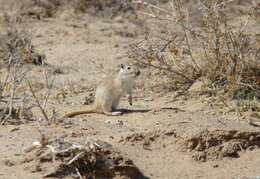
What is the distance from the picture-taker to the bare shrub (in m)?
8.26

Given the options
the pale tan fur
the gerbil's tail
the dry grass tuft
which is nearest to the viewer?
the gerbil's tail

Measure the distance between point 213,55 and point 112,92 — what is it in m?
1.29

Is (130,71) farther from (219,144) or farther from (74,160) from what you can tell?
(74,160)

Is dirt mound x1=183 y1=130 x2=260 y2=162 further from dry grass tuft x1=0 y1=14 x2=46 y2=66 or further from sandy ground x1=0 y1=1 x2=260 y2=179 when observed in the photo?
dry grass tuft x1=0 y1=14 x2=46 y2=66

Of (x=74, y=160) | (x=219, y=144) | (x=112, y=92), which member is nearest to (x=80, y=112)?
(x=112, y=92)

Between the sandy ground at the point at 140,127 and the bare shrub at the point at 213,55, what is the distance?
32 cm

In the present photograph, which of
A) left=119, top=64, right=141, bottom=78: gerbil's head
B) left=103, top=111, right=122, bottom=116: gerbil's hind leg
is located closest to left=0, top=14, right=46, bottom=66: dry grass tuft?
left=119, top=64, right=141, bottom=78: gerbil's head

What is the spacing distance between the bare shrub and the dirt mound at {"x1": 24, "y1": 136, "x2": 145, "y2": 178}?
264 centimetres

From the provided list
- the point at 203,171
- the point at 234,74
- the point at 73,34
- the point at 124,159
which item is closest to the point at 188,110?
the point at 234,74

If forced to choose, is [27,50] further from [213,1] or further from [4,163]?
[4,163]

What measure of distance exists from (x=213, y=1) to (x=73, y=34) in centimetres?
519

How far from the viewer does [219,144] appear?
655 centimetres

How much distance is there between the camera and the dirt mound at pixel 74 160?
214 inches

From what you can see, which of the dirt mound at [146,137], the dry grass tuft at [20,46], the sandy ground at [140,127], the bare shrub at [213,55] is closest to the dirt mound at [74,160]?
the sandy ground at [140,127]
